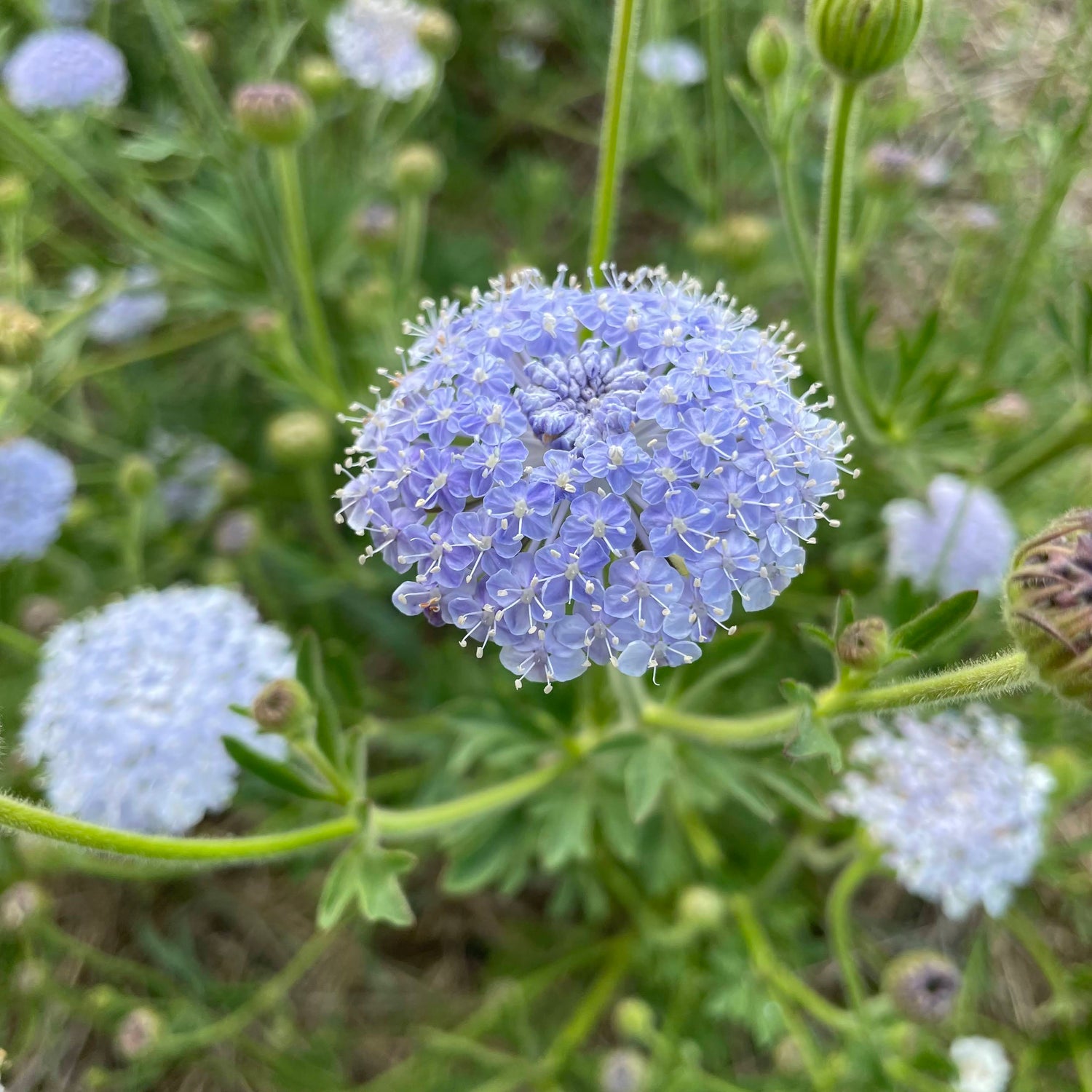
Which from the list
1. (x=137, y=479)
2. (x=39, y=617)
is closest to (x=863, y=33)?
(x=137, y=479)

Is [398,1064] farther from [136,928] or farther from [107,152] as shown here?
[107,152]

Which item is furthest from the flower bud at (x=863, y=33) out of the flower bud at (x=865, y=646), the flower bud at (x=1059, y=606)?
the flower bud at (x=865, y=646)

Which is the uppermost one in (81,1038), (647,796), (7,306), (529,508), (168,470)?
(529,508)

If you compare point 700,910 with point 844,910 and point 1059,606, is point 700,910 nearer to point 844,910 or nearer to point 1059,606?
point 844,910

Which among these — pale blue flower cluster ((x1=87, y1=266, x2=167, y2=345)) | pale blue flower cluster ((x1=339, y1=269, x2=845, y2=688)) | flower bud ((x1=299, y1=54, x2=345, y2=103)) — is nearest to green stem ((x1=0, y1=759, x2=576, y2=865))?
pale blue flower cluster ((x1=339, y1=269, x2=845, y2=688))

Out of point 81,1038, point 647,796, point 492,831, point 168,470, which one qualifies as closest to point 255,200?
point 168,470
